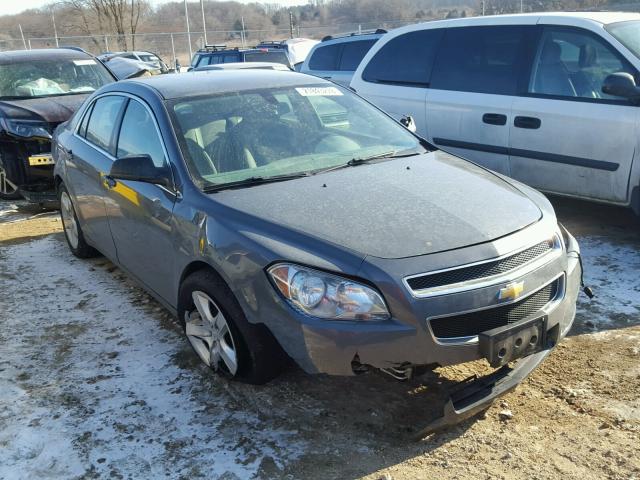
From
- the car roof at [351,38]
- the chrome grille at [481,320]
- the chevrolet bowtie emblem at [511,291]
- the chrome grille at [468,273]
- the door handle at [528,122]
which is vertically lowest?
the chrome grille at [481,320]

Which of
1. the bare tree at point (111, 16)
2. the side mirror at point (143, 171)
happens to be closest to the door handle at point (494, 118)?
the side mirror at point (143, 171)

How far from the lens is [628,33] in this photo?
5273 millimetres

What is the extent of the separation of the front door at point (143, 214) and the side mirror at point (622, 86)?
11.1 ft

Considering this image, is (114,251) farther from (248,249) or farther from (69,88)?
(69,88)

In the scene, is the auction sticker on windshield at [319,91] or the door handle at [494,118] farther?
the door handle at [494,118]

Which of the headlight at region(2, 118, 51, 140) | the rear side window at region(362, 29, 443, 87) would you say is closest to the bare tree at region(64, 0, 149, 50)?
the headlight at region(2, 118, 51, 140)

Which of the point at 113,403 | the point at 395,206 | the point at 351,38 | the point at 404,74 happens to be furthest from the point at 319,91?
the point at 351,38

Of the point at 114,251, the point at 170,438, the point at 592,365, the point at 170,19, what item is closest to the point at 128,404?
the point at 170,438

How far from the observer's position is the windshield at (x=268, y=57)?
1478 centimetres

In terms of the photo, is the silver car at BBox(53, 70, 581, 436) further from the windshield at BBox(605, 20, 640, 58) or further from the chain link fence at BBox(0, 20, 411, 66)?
the chain link fence at BBox(0, 20, 411, 66)

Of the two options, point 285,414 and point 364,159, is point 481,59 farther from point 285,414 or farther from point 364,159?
point 285,414

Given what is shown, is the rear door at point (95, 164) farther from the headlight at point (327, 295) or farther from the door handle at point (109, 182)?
the headlight at point (327, 295)

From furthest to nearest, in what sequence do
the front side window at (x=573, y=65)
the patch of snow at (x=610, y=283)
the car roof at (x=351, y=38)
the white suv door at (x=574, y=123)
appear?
the car roof at (x=351, y=38) < the front side window at (x=573, y=65) < the white suv door at (x=574, y=123) < the patch of snow at (x=610, y=283)

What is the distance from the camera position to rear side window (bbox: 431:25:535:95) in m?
5.73
